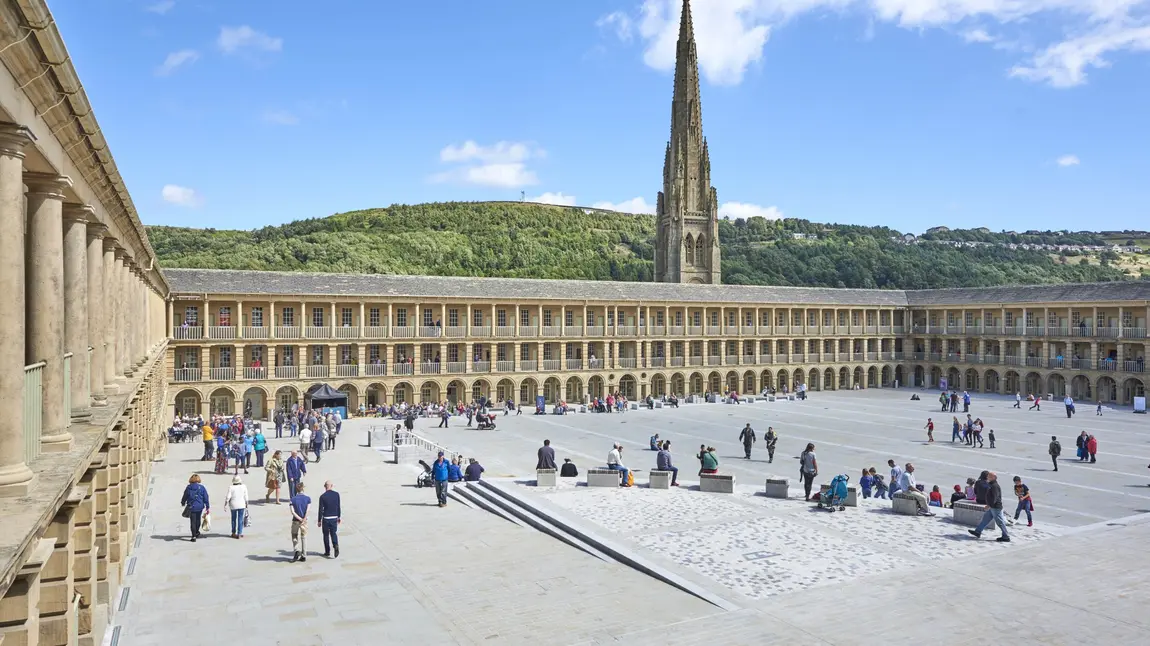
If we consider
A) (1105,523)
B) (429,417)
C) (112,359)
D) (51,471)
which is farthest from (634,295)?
(51,471)

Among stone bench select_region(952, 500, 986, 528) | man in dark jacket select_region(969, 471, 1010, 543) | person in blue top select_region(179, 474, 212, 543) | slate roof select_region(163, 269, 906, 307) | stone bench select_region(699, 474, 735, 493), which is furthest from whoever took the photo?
slate roof select_region(163, 269, 906, 307)

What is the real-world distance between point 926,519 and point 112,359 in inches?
661

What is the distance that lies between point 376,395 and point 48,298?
38.8 metres

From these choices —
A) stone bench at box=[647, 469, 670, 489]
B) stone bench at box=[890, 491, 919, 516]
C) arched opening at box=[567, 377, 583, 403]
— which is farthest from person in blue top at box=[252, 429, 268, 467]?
arched opening at box=[567, 377, 583, 403]

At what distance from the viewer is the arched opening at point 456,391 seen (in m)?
46.8

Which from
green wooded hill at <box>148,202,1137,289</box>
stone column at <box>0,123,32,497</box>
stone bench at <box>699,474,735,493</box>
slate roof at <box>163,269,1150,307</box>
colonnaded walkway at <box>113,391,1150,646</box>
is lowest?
colonnaded walkway at <box>113,391,1150,646</box>

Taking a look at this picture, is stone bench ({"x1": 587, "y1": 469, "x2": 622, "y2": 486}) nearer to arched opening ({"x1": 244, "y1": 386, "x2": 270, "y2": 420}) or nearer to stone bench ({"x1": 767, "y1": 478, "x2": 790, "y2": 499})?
stone bench ({"x1": 767, "y1": 478, "x2": 790, "y2": 499})

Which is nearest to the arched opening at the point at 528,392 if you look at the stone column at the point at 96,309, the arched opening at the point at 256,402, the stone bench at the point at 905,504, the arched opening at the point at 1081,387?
the arched opening at the point at 256,402

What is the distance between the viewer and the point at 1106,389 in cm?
5166

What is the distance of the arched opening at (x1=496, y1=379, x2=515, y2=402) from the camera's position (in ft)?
161

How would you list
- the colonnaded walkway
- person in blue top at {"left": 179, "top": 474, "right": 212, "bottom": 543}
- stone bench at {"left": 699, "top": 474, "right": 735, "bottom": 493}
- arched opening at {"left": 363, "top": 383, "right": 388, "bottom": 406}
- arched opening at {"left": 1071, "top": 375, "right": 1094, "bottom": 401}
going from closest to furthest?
the colonnaded walkway
person in blue top at {"left": 179, "top": 474, "right": 212, "bottom": 543}
stone bench at {"left": 699, "top": 474, "right": 735, "bottom": 493}
arched opening at {"left": 363, "top": 383, "right": 388, "bottom": 406}
arched opening at {"left": 1071, "top": 375, "right": 1094, "bottom": 401}

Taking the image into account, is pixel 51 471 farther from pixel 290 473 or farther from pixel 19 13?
pixel 290 473

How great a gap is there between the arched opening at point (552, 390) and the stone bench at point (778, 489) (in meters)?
30.7

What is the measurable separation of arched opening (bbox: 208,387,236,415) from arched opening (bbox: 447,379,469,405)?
11.7 metres
